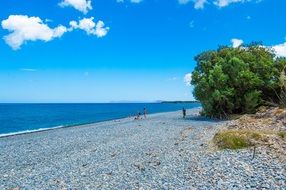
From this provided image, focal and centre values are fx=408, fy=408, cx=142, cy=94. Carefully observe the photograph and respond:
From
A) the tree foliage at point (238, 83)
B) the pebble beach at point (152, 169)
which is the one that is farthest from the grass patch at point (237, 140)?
the tree foliage at point (238, 83)

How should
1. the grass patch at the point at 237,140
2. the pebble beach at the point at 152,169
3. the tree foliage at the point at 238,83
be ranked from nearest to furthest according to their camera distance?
the pebble beach at the point at 152,169 < the grass patch at the point at 237,140 < the tree foliage at the point at 238,83

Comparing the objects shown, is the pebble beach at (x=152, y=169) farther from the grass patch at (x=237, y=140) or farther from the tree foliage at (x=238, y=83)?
the tree foliage at (x=238, y=83)

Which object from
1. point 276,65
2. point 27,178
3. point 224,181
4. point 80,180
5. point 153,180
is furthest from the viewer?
point 276,65

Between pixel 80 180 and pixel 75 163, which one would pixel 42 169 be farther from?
pixel 80 180

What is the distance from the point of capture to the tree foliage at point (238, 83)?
163ft

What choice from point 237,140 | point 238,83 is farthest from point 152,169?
point 238,83

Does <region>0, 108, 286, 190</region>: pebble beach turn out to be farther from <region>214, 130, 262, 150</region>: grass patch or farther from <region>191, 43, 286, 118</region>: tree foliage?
<region>191, 43, 286, 118</region>: tree foliage

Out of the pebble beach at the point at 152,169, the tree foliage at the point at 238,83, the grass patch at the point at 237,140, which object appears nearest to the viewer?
the pebble beach at the point at 152,169

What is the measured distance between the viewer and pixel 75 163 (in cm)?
2175

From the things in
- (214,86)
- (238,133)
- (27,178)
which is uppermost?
(214,86)

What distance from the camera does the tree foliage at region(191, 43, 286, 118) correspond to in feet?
163

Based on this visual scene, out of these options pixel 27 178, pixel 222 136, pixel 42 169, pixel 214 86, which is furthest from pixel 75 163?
pixel 214 86

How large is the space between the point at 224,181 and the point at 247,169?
6.11 ft

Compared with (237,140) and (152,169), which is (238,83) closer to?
(237,140)
